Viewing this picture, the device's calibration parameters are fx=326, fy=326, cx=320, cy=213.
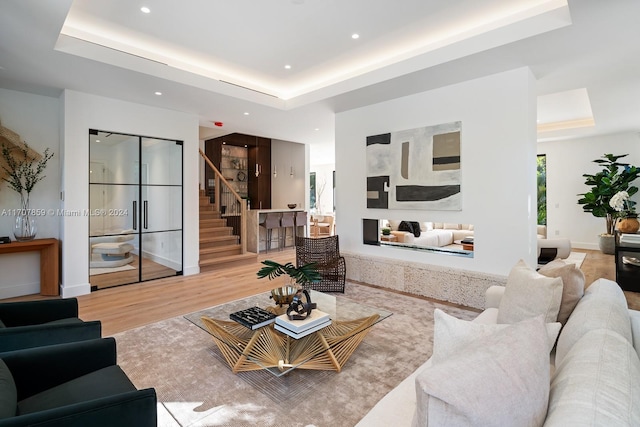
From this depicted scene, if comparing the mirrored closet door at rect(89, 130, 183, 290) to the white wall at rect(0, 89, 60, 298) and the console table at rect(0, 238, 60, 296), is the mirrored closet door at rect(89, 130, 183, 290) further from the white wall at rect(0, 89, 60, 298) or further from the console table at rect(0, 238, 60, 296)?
the white wall at rect(0, 89, 60, 298)

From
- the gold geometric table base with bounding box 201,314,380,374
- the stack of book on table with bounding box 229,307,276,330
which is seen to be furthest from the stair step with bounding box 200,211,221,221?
the stack of book on table with bounding box 229,307,276,330

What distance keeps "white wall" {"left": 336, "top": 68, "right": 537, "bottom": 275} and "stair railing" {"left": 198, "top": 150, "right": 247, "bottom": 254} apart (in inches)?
147

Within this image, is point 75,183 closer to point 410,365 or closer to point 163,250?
point 163,250

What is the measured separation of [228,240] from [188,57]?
3.93m

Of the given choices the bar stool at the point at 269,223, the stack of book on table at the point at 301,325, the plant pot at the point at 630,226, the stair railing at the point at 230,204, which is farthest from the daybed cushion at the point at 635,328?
the bar stool at the point at 269,223

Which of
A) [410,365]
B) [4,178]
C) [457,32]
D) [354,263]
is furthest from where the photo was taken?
[354,263]

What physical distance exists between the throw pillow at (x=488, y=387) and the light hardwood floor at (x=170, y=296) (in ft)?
11.6

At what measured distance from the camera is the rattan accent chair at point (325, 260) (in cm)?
485

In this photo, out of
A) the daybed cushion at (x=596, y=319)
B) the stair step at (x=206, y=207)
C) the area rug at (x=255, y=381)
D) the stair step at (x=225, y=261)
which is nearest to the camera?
the daybed cushion at (x=596, y=319)

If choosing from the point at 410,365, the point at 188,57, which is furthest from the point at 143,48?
the point at 410,365

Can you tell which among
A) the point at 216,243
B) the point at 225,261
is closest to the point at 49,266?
the point at 225,261

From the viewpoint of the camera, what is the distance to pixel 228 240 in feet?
23.4

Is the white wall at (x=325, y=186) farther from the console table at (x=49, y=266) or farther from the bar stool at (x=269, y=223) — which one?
the console table at (x=49, y=266)

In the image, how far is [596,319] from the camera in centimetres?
145
